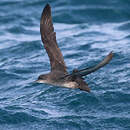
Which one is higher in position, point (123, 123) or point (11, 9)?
point (11, 9)

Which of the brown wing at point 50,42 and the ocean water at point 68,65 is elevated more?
the brown wing at point 50,42

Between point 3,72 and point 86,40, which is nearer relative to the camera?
point 3,72

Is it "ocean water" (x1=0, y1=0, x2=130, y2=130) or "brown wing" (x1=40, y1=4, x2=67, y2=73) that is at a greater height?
"brown wing" (x1=40, y1=4, x2=67, y2=73)

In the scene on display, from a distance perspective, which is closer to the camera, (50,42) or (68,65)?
(50,42)

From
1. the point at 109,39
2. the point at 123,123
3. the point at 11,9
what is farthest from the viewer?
the point at 11,9

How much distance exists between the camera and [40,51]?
13211 millimetres

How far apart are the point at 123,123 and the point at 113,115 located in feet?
1.23

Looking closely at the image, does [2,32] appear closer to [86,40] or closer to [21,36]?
[21,36]

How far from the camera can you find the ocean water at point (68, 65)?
859 cm

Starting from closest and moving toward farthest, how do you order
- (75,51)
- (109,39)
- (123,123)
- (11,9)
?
(123,123), (75,51), (109,39), (11,9)

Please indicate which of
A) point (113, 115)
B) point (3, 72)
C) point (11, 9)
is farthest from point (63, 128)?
point (11, 9)

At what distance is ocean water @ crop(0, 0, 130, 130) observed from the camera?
8.59 metres

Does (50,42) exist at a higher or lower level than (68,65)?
higher

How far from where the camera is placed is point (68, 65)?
467 inches
